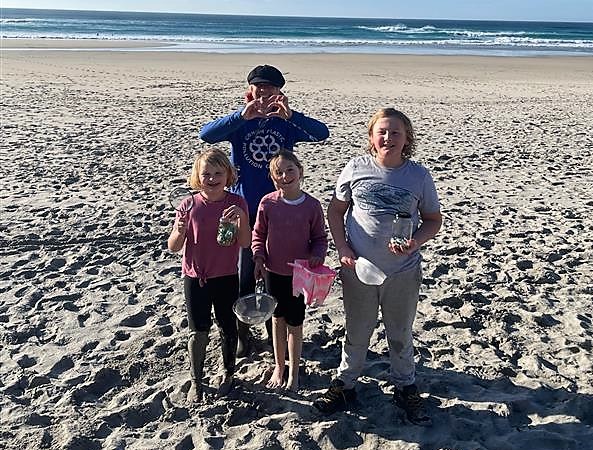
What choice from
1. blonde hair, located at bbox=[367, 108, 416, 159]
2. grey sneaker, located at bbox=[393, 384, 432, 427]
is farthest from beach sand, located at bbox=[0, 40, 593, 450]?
blonde hair, located at bbox=[367, 108, 416, 159]

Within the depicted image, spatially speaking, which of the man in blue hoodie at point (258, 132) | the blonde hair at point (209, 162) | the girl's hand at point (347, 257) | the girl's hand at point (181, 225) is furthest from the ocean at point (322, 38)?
the girl's hand at point (347, 257)

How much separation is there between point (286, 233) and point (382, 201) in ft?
2.00

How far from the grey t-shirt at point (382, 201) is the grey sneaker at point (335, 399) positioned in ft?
2.79

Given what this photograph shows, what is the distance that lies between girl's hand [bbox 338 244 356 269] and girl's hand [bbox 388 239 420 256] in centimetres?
23

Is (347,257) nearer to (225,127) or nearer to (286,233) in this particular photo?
(286,233)

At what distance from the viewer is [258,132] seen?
3.83 meters

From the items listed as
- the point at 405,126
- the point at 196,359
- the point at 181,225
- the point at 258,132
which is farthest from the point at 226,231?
the point at 405,126

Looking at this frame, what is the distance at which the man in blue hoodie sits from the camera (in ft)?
12.2

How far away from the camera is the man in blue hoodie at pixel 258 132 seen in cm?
373

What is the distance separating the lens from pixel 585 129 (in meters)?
13.0

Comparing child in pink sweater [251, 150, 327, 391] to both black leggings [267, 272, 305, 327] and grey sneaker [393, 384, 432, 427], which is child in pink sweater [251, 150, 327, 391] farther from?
grey sneaker [393, 384, 432, 427]

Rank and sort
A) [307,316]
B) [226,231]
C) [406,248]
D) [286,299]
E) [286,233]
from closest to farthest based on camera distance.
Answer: [406,248]
[226,231]
[286,233]
[286,299]
[307,316]

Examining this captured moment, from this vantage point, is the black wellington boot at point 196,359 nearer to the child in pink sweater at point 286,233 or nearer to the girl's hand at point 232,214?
the child in pink sweater at point 286,233

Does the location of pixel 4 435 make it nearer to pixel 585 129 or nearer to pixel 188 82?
pixel 585 129
